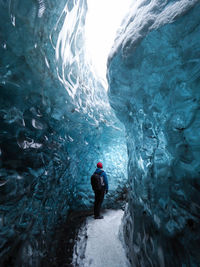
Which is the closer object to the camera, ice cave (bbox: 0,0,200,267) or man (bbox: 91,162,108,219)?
ice cave (bbox: 0,0,200,267)

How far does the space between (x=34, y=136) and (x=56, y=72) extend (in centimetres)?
135

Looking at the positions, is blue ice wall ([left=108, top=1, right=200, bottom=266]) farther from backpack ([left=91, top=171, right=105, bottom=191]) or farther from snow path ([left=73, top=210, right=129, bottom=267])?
backpack ([left=91, top=171, right=105, bottom=191])

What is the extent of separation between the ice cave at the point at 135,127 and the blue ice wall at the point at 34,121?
11 mm

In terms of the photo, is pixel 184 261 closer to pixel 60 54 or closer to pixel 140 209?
pixel 140 209

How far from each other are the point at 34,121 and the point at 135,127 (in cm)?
169

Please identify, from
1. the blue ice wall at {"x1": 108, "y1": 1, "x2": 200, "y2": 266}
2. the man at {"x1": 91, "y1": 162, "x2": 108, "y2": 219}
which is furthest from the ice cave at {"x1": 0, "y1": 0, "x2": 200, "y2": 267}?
the man at {"x1": 91, "y1": 162, "x2": 108, "y2": 219}

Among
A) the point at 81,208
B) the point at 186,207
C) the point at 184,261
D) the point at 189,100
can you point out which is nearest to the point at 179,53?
the point at 189,100

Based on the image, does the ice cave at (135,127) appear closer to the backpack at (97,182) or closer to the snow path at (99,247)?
the snow path at (99,247)

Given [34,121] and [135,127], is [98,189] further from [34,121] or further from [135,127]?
[34,121]

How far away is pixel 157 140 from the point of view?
173 cm

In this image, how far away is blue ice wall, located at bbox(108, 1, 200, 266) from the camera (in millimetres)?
1147

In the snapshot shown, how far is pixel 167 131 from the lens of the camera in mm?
1520

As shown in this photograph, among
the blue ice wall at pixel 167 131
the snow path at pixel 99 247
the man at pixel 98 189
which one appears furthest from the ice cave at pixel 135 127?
the man at pixel 98 189

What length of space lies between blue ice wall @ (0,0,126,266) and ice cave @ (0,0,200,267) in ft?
0.04
